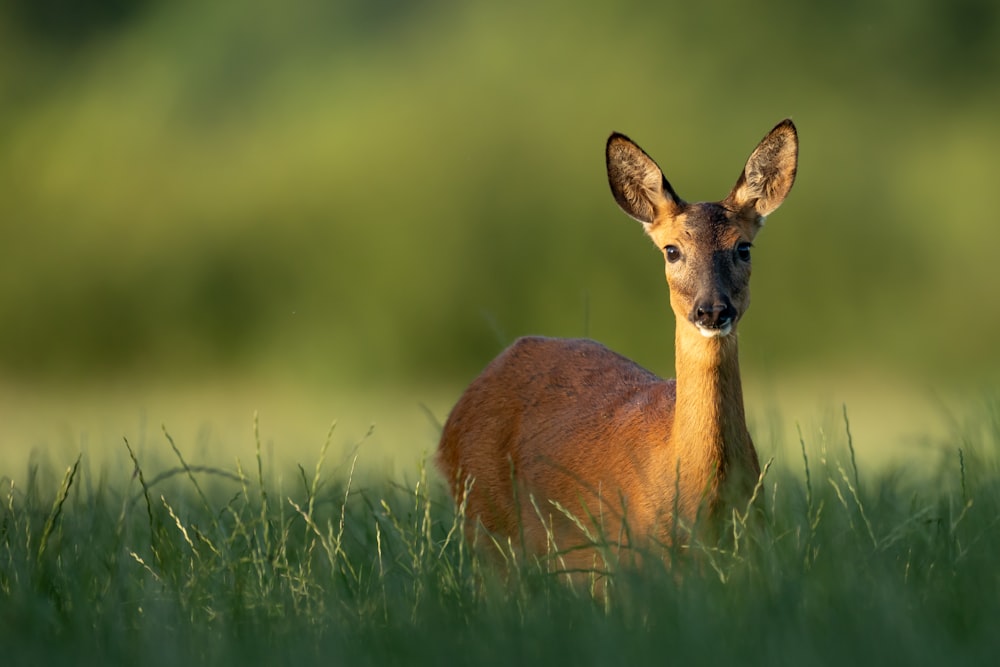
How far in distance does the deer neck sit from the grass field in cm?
15

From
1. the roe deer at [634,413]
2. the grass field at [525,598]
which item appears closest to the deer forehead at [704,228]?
the roe deer at [634,413]

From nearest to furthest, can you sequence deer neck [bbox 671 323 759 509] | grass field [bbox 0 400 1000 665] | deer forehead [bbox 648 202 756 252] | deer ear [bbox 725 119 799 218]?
grass field [bbox 0 400 1000 665] → deer neck [bbox 671 323 759 509] → deer forehead [bbox 648 202 756 252] → deer ear [bbox 725 119 799 218]

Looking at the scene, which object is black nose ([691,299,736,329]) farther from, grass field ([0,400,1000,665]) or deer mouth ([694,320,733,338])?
grass field ([0,400,1000,665])

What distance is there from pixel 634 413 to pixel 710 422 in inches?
21.4

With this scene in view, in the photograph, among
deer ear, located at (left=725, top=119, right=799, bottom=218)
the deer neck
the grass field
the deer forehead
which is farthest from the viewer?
deer ear, located at (left=725, top=119, right=799, bottom=218)

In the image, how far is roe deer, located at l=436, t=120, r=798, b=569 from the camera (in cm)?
452

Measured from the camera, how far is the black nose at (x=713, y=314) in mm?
4520

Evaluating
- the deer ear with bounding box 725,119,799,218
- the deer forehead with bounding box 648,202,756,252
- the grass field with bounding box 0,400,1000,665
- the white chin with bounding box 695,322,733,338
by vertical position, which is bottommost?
the grass field with bounding box 0,400,1000,665

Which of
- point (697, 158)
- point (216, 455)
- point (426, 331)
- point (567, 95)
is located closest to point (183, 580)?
point (216, 455)

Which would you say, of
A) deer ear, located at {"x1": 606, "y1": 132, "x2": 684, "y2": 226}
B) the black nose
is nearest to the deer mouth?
the black nose

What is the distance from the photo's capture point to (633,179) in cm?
522

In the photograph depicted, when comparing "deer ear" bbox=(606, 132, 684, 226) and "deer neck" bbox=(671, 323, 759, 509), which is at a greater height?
"deer ear" bbox=(606, 132, 684, 226)

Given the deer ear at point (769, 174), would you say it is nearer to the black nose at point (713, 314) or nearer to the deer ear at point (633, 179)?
the deer ear at point (633, 179)

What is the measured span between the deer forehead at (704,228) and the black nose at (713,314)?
0.32 meters
